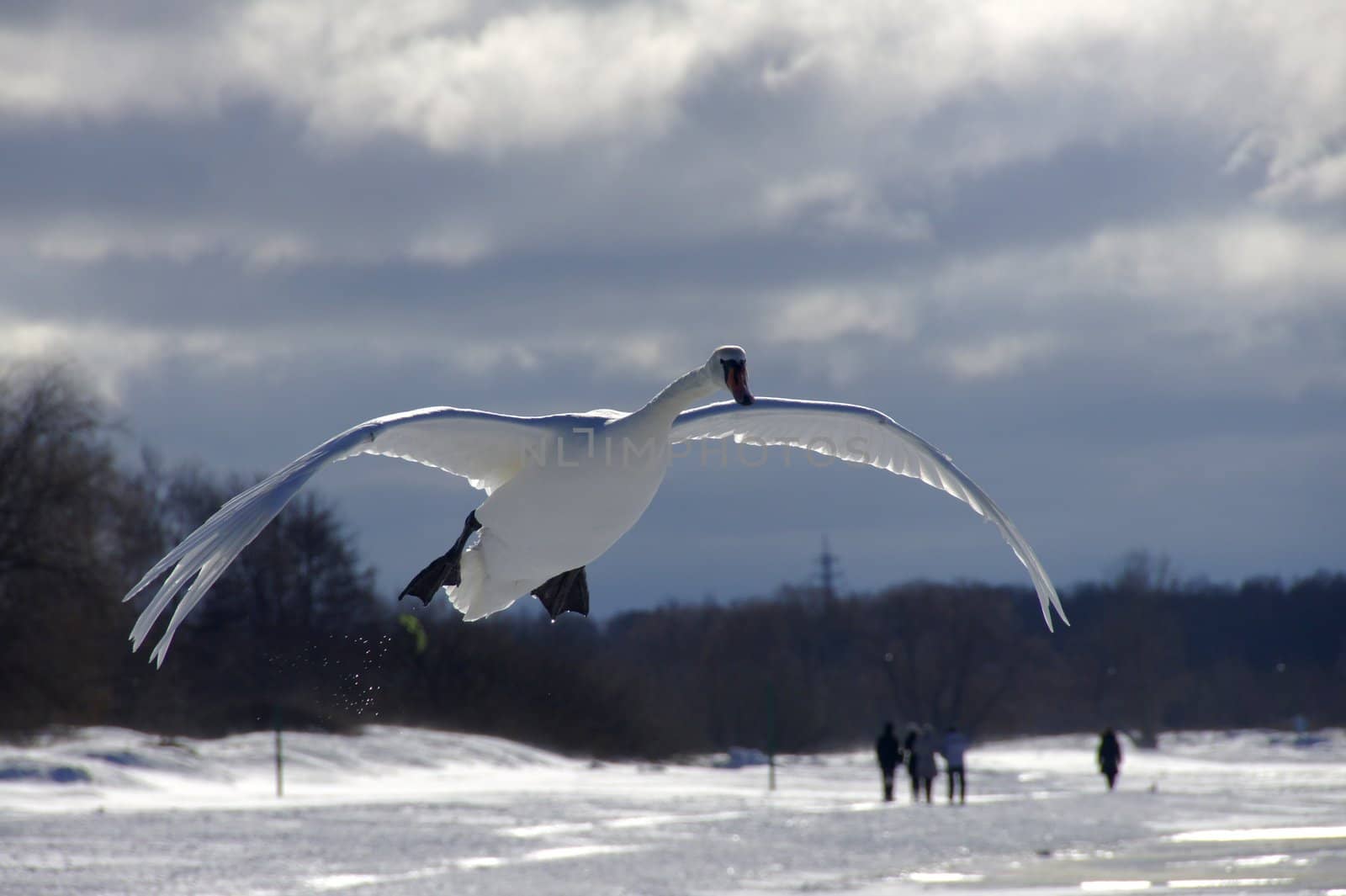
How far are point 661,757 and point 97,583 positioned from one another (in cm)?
1432

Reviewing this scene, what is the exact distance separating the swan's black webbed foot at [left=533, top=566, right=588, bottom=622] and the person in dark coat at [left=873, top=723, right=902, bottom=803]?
24.2 metres

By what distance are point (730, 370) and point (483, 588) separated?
1.22 m

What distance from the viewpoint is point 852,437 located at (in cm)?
703

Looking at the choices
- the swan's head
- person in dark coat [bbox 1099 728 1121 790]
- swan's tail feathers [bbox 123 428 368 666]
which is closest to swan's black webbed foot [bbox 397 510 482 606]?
swan's tail feathers [bbox 123 428 368 666]

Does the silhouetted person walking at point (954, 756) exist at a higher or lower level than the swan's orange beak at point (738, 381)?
lower

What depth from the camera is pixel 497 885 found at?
19000 mm

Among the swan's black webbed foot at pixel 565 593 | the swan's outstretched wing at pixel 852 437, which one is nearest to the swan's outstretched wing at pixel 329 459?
the swan's black webbed foot at pixel 565 593

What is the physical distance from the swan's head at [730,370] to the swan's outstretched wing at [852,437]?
1335 mm

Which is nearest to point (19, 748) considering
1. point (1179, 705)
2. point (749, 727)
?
point (749, 727)

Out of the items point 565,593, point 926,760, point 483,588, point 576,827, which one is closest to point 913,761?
point 926,760

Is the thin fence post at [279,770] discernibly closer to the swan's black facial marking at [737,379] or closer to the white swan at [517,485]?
the white swan at [517,485]

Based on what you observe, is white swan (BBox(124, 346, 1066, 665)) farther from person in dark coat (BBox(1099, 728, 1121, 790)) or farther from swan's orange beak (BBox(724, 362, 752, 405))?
person in dark coat (BBox(1099, 728, 1121, 790))

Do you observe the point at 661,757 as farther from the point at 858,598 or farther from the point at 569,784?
the point at 858,598

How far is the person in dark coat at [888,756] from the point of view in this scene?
3044 cm
